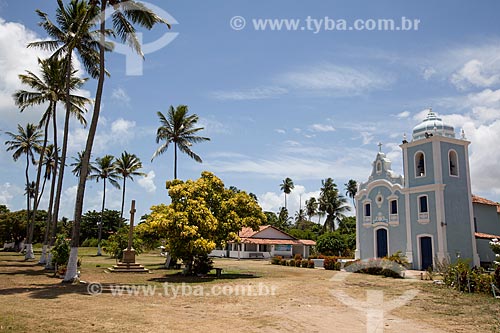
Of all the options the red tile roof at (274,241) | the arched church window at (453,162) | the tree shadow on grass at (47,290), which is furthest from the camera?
the red tile roof at (274,241)

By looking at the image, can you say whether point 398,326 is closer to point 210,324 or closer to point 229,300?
point 210,324

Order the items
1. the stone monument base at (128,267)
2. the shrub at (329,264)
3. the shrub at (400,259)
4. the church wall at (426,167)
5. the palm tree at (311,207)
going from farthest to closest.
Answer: the palm tree at (311,207)
the shrub at (329,264)
the church wall at (426,167)
the shrub at (400,259)
the stone monument base at (128,267)

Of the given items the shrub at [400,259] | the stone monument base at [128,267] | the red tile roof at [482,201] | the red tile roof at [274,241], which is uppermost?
the red tile roof at [482,201]

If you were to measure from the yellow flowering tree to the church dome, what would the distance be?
13568mm

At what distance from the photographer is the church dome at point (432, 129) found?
1098 inches

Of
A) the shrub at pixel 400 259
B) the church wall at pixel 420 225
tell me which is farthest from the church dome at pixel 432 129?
the shrub at pixel 400 259

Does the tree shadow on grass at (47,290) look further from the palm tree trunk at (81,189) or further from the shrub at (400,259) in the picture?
the shrub at (400,259)

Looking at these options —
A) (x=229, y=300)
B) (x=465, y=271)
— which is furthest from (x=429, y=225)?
(x=229, y=300)

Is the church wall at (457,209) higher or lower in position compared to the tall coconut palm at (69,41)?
lower

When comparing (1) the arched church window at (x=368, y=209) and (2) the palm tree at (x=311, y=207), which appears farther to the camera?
(2) the palm tree at (x=311, y=207)

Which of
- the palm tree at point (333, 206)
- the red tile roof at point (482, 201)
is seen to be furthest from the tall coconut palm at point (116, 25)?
the palm tree at point (333, 206)

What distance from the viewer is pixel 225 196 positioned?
73.9 ft

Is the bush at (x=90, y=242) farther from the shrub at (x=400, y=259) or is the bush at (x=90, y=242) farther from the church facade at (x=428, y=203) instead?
the shrub at (x=400, y=259)

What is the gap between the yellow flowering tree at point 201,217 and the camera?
19297 mm
